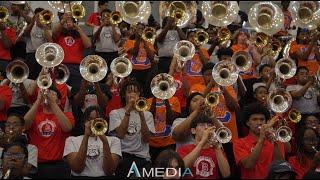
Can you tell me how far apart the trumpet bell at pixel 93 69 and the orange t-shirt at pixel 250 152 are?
6.54ft

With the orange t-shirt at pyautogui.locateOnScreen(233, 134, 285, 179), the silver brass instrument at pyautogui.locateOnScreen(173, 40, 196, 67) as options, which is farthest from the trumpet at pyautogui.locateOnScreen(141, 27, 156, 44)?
the orange t-shirt at pyautogui.locateOnScreen(233, 134, 285, 179)

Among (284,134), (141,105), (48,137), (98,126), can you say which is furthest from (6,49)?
(284,134)

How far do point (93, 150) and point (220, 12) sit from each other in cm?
374

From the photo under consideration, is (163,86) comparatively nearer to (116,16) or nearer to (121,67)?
(121,67)

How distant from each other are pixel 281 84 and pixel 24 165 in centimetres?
361

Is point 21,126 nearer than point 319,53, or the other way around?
point 21,126

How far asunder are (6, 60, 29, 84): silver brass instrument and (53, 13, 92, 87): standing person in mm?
951

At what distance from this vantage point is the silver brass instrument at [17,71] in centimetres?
665

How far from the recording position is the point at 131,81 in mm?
6379

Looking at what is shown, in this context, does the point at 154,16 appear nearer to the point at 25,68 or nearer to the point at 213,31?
the point at 213,31

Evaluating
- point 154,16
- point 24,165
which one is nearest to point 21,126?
point 24,165

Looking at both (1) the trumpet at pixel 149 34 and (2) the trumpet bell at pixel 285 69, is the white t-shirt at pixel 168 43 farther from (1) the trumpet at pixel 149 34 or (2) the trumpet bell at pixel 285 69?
(2) the trumpet bell at pixel 285 69

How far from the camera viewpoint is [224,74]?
6.75 meters

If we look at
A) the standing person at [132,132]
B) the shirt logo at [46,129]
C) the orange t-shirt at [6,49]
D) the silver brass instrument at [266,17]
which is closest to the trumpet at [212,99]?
the standing person at [132,132]
